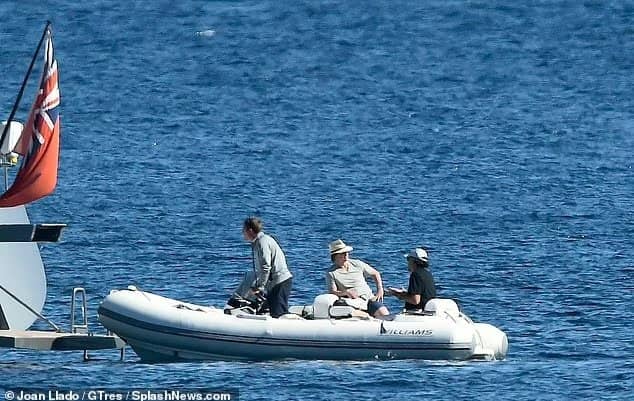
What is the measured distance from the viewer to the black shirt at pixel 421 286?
1969cm

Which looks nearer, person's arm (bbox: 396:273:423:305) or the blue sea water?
person's arm (bbox: 396:273:423:305)

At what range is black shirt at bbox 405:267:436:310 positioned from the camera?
1969cm

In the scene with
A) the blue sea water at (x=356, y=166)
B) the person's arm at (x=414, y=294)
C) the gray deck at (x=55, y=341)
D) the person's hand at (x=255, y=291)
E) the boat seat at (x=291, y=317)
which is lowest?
the blue sea water at (x=356, y=166)

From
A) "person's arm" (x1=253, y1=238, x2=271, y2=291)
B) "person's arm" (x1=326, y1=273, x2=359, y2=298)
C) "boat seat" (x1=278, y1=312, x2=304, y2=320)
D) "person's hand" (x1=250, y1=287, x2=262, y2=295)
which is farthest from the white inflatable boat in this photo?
"person's arm" (x1=253, y1=238, x2=271, y2=291)

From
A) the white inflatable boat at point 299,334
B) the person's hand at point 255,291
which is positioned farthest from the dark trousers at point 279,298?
the white inflatable boat at point 299,334

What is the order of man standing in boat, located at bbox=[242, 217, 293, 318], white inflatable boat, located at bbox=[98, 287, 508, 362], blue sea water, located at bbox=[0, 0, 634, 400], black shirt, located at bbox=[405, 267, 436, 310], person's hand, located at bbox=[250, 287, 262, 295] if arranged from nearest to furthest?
1. white inflatable boat, located at bbox=[98, 287, 508, 362]
2. man standing in boat, located at bbox=[242, 217, 293, 318]
3. person's hand, located at bbox=[250, 287, 262, 295]
4. black shirt, located at bbox=[405, 267, 436, 310]
5. blue sea water, located at bbox=[0, 0, 634, 400]

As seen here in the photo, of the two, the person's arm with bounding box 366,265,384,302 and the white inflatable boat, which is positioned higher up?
the person's arm with bounding box 366,265,384,302

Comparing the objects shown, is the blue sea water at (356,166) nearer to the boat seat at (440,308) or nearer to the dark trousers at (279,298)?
the boat seat at (440,308)

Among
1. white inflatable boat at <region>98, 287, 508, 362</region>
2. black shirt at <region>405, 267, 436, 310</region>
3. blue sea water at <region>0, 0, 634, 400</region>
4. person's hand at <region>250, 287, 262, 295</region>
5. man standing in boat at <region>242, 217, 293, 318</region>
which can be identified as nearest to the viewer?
white inflatable boat at <region>98, 287, 508, 362</region>

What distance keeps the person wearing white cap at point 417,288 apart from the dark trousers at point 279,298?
1.04 m

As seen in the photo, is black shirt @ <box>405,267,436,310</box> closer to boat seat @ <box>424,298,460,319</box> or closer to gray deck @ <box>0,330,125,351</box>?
boat seat @ <box>424,298,460,319</box>

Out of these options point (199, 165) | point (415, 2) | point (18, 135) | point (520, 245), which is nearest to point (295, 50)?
point (415, 2)

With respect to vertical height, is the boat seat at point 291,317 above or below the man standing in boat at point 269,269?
below

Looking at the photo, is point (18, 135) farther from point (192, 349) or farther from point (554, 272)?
point (554, 272)
